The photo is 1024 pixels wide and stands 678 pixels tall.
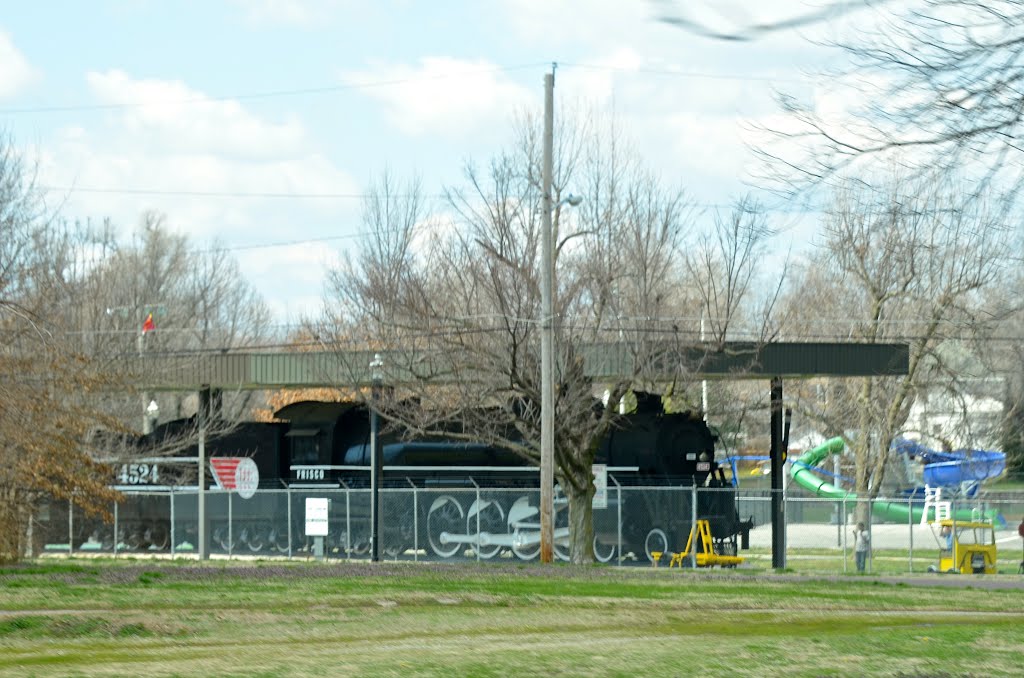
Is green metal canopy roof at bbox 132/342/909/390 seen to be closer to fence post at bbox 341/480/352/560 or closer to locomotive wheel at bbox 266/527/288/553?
fence post at bbox 341/480/352/560

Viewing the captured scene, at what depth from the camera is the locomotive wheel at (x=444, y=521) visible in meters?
32.5

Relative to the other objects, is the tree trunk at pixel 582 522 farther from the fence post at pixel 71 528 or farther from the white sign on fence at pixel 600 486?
the fence post at pixel 71 528

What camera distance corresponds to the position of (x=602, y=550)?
3184 centimetres

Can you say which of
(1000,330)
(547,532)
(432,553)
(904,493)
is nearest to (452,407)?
(547,532)

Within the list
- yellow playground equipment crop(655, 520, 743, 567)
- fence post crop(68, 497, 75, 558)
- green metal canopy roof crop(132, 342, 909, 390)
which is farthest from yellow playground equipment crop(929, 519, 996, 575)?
fence post crop(68, 497, 75, 558)

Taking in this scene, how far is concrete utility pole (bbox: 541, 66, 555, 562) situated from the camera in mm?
25781

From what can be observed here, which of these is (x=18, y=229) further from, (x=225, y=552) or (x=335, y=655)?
(x=335, y=655)

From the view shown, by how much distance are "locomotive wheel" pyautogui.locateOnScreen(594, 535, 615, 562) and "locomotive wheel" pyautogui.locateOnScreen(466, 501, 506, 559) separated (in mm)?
2133

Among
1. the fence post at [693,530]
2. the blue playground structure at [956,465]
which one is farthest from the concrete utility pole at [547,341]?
the blue playground structure at [956,465]

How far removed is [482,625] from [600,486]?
15.1m

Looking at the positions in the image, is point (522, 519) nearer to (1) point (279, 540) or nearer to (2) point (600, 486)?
(2) point (600, 486)

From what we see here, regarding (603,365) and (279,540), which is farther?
(279,540)

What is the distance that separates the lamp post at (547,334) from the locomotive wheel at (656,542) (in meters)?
4.79

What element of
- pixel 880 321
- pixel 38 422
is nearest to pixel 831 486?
pixel 880 321
